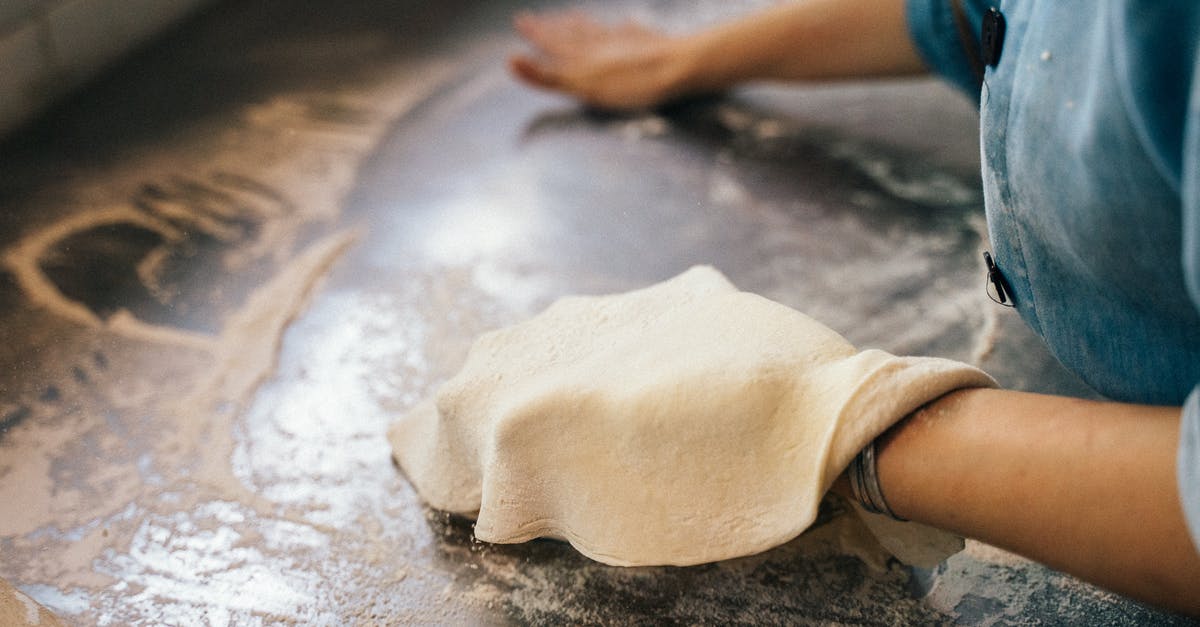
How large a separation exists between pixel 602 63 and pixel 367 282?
0.73 meters

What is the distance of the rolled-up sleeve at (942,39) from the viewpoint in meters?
1.43

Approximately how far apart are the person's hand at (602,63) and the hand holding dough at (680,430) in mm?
947

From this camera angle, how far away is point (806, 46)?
1.74 meters

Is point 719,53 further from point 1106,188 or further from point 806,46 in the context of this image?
point 1106,188

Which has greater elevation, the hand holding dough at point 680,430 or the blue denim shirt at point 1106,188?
the blue denim shirt at point 1106,188

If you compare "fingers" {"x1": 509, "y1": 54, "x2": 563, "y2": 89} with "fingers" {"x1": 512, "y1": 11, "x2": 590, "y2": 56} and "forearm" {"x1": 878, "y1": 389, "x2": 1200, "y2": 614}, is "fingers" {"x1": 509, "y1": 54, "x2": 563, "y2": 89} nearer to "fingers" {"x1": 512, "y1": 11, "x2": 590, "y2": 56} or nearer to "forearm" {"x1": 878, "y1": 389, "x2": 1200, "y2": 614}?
"fingers" {"x1": 512, "y1": 11, "x2": 590, "y2": 56}

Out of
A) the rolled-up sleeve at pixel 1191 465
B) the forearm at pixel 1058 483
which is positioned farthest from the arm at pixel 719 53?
the rolled-up sleeve at pixel 1191 465

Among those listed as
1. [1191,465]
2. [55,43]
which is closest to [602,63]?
[55,43]

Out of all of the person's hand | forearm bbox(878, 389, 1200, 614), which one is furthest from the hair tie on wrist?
the person's hand

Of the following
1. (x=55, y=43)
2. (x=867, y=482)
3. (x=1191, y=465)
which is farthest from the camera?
(x=55, y=43)

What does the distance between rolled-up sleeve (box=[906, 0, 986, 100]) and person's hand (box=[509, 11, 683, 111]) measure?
0.47 m

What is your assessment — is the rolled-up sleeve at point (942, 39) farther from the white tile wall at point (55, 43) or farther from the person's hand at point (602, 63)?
the white tile wall at point (55, 43)

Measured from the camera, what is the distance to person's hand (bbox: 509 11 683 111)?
6.06ft

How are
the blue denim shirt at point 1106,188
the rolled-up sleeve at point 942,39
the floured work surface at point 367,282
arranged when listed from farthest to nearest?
1. the rolled-up sleeve at point 942,39
2. the floured work surface at point 367,282
3. the blue denim shirt at point 1106,188
